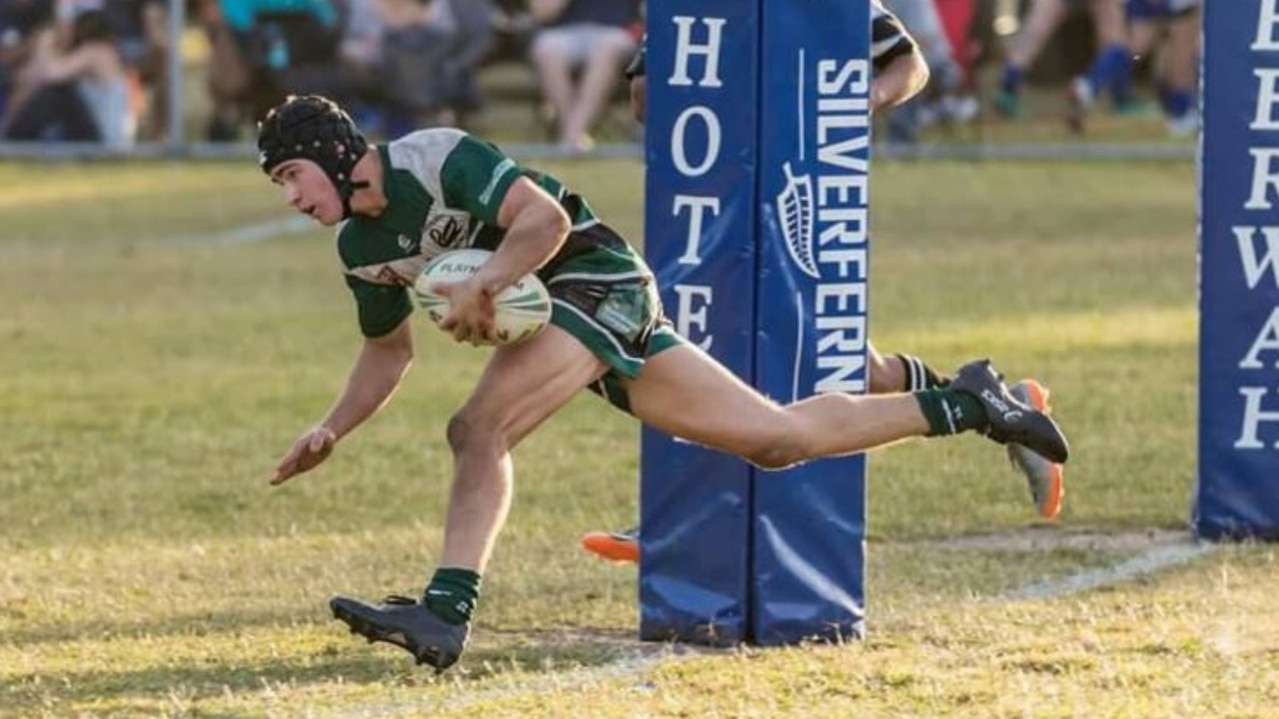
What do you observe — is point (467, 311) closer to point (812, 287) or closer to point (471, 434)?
point (471, 434)

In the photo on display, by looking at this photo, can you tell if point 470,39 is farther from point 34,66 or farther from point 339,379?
point 339,379

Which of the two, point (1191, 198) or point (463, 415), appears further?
point (1191, 198)

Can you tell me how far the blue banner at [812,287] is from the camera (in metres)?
7.75

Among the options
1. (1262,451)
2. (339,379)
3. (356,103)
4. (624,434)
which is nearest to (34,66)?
(356,103)

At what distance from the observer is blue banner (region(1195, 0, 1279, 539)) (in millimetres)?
9445

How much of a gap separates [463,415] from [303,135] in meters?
0.75

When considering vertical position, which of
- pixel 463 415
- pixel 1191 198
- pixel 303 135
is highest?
pixel 303 135

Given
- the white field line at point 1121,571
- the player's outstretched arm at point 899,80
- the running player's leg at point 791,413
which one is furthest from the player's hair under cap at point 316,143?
the white field line at point 1121,571

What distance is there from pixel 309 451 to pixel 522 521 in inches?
111

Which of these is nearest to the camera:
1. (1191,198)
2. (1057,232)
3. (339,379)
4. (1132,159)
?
(339,379)

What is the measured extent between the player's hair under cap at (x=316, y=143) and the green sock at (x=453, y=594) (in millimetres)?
906

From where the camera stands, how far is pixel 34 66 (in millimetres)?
25234

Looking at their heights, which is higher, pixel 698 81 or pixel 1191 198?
pixel 698 81

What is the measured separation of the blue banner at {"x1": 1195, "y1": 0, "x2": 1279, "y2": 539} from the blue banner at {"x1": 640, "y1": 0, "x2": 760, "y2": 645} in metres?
2.25
